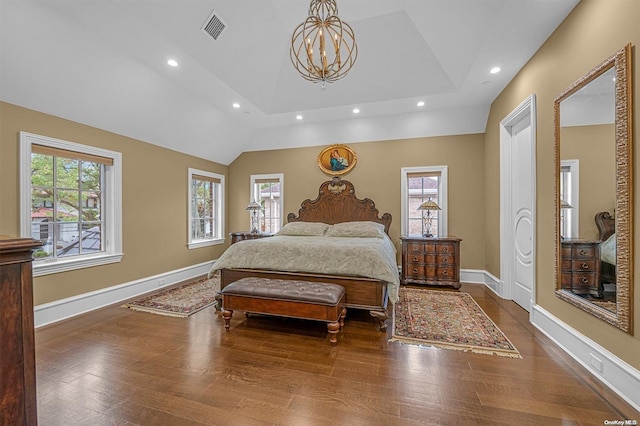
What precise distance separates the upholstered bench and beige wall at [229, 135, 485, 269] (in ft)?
9.03

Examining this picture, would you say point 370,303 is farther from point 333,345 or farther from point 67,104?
point 67,104

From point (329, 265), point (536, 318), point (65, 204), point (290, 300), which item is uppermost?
point (65, 204)

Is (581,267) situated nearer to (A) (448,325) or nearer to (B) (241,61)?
(A) (448,325)

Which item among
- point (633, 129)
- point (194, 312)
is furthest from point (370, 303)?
point (633, 129)

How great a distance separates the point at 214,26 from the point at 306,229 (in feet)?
10.4

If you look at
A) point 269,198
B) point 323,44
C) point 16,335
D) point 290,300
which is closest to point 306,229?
point 269,198

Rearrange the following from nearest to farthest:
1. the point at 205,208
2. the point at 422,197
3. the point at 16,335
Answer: the point at 16,335, the point at 422,197, the point at 205,208

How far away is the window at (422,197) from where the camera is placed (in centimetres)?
489

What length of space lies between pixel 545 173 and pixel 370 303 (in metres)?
2.24

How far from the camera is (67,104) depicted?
3.07m

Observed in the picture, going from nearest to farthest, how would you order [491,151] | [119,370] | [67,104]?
1. [119,370]
2. [67,104]
3. [491,151]

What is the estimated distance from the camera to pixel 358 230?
4.55 meters

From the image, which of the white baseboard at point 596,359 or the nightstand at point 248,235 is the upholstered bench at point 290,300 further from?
the nightstand at point 248,235

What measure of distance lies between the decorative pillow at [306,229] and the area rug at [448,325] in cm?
174
